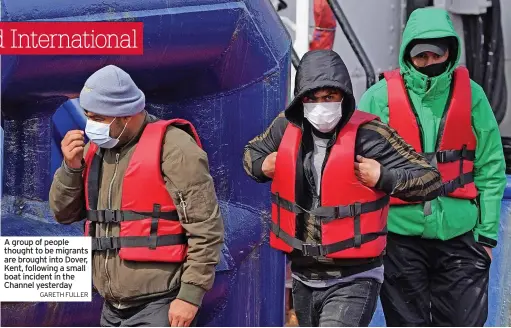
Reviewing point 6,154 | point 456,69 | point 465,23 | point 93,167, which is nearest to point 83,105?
point 93,167

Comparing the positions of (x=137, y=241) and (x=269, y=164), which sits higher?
(x=269, y=164)

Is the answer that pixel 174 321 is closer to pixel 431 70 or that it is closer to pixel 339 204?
pixel 339 204

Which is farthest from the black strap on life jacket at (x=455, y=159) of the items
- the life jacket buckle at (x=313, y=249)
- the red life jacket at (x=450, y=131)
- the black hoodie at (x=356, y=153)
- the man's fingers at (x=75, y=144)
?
the man's fingers at (x=75, y=144)

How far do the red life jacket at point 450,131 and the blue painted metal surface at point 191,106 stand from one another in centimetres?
Result: 45

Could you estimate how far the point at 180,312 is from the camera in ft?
12.0

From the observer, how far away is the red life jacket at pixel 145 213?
3719 millimetres

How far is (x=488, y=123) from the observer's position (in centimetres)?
451

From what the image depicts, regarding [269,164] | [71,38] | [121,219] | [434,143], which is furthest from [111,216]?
[434,143]

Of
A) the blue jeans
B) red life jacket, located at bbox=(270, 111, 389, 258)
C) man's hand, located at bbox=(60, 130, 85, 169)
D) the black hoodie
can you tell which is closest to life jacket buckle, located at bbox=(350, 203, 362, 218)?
red life jacket, located at bbox=(270, 111, 389, 258)

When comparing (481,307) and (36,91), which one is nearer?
(36,91)

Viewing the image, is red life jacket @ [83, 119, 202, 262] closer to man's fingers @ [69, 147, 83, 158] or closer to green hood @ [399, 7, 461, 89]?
man's fingers @ [69, 147, 83, 158]

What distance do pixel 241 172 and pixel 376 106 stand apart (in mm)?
584

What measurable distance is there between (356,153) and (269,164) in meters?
0.30

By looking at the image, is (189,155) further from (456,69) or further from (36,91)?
(456,69)
